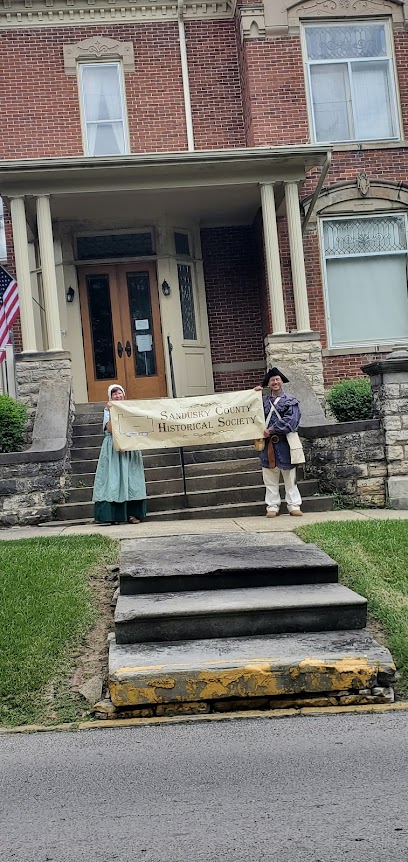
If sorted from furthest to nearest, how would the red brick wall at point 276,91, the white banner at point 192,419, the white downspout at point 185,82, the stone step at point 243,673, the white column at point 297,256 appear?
the white downspout at point 185,82 < the red brick wall at point 276,91 < the white column at point 297,256 < the white banner at point 192,419 < the stone step at point 243,673

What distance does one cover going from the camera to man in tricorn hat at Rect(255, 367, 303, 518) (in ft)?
36.4

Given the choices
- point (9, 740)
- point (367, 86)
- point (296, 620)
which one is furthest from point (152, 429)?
point (367, 86)

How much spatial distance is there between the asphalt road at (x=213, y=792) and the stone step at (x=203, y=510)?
249 inches

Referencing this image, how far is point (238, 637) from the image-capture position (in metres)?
5.92

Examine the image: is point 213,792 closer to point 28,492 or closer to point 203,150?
point 28,492

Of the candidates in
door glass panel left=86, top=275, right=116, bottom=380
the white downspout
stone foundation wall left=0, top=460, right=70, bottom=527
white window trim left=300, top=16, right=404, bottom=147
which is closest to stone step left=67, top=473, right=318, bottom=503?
stone foundation wall left=0, top=460, right=70, bottom=527

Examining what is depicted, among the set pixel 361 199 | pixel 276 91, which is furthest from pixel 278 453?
pixel 276 91

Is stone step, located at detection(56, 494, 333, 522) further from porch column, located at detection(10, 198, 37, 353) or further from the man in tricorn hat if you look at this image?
porch column, located at detection(10, 198, 37, 353)

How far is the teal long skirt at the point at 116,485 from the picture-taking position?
35.8 ft

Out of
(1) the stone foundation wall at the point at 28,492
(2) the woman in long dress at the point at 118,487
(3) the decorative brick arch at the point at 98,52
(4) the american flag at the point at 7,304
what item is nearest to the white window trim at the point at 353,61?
(3) the decorative brick arch at the point at 98,52

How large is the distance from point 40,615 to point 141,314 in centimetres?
1070

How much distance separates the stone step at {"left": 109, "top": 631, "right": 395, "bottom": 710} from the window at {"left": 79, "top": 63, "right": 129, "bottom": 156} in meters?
13.2

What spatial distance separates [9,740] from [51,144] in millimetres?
13807

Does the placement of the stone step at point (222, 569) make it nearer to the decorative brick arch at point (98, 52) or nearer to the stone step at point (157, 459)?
the stone step at point (157, 459)
